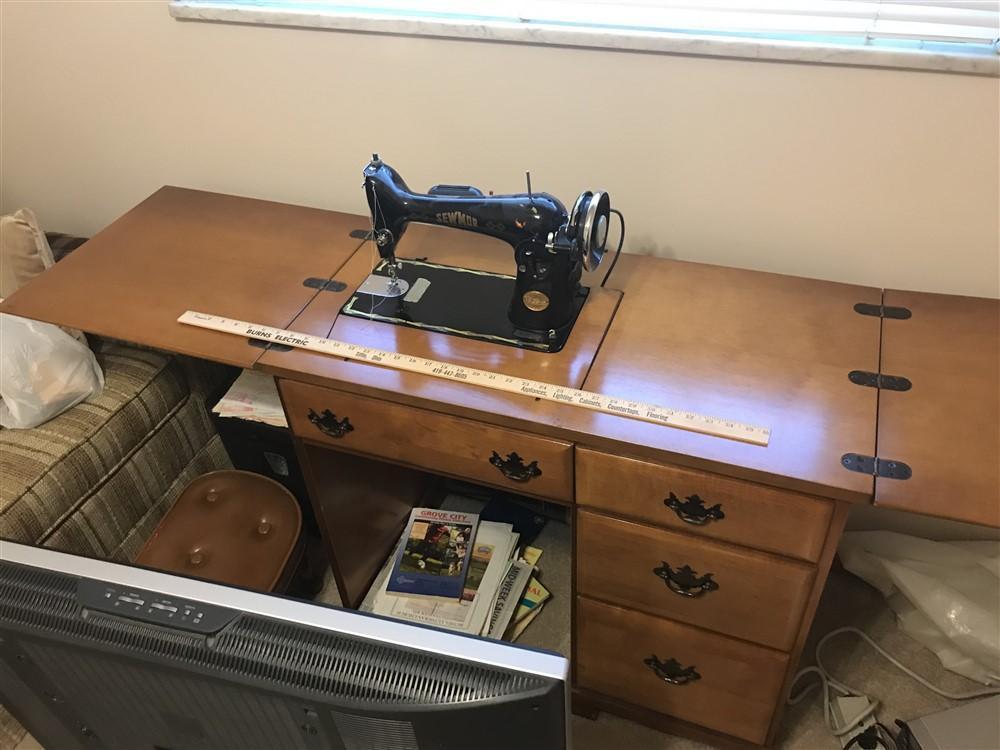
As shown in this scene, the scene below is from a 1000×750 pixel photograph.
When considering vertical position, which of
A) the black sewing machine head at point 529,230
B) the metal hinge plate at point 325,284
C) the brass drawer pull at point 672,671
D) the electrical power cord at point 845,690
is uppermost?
the black sewing machine head at point 529,230

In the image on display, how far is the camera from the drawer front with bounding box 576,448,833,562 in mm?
1077

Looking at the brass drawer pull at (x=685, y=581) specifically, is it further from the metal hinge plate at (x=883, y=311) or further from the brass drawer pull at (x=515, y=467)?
the metal hinge plate at (x=883, y=311)

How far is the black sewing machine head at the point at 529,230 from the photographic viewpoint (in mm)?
1196

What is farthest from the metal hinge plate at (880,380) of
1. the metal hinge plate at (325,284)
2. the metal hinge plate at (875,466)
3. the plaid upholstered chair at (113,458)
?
the plaid upholstered chair at (113,458)

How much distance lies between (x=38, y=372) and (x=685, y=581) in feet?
4.20

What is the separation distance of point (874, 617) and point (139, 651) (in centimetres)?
147

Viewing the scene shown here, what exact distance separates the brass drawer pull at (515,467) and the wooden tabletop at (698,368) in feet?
0.25

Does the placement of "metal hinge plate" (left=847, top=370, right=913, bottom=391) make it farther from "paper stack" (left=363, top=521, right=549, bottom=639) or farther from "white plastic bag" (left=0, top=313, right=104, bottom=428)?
"white plastic bag" (left=0, top=313, right=104, bottom=428)

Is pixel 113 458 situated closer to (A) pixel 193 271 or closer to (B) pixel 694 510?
(A) pixel 193 271

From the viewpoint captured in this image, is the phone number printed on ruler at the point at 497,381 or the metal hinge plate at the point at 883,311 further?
the metal hinge plate at the point at 883,311

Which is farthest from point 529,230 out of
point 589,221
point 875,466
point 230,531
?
point 230,531

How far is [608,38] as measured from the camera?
1.33 m

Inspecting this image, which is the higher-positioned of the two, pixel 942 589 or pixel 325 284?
pixel 325 284

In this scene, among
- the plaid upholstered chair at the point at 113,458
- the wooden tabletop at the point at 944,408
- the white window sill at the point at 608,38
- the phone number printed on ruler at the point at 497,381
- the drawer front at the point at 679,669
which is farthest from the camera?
the plaid upholstered chair at the point at 113,458
